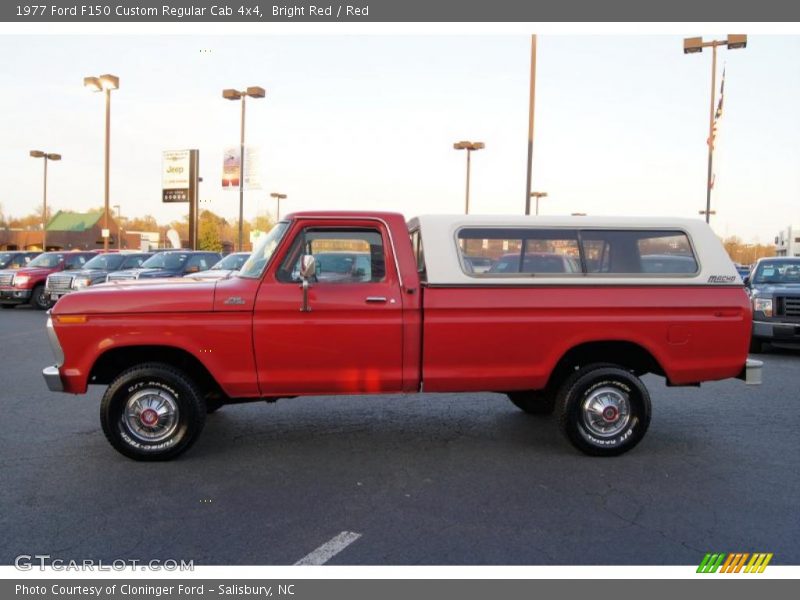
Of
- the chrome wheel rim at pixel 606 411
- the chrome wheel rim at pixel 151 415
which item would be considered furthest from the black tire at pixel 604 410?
the chrome wheel rim at pixel 151 415

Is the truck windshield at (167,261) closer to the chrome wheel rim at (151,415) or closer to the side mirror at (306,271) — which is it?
the chrome wheel rim at (151,415)

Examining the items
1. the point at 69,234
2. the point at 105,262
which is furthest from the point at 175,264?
Result: the point at 69,234

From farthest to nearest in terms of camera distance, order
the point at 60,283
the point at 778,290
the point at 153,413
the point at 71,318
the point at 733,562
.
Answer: the point at 60,283 < the point at 778,290 < the point at 153,413 < the point at 71,318 < the point at 733,562

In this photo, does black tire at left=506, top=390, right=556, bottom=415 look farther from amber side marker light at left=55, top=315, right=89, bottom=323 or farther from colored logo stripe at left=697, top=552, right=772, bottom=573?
amber side marker light at left=55, top=315, right=89, bottom=323

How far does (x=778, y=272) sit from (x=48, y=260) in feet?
65.5

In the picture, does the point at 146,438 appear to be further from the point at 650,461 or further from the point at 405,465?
the point at 650,461

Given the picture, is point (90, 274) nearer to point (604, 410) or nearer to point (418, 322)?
point (418, 322)

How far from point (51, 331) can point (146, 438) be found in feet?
3.69

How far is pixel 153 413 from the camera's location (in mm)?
5246

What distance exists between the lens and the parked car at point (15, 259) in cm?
2245

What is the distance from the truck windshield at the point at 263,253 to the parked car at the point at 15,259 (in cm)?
1972

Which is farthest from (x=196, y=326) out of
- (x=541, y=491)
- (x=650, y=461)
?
(x=650, y=461)

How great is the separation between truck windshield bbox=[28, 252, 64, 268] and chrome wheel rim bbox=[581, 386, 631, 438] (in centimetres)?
1926

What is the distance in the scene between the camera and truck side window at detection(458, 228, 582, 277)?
558 cm
